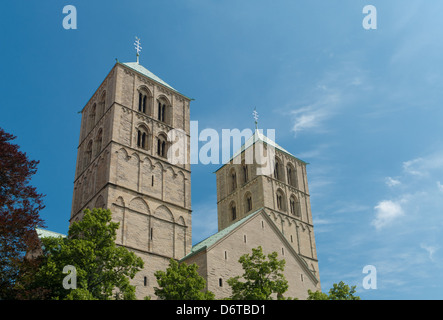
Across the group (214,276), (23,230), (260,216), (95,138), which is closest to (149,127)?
(95,138)

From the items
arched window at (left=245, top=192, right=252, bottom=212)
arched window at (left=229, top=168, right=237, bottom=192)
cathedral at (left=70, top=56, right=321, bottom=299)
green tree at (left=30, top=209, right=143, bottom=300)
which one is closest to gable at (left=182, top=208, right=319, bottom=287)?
cathedral at (left=70, top=56, right=321, bottom=299)

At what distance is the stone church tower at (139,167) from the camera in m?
35.3

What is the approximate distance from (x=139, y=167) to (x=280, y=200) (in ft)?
74.5

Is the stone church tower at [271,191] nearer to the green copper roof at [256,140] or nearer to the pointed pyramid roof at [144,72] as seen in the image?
the green copper roof at [256,140]

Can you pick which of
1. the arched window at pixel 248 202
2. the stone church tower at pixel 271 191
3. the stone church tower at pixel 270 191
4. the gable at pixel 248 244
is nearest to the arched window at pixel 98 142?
the stone church tower at pixel 270 191

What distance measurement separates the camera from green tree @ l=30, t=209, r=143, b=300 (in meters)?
22.7

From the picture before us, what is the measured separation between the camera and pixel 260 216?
35.6m

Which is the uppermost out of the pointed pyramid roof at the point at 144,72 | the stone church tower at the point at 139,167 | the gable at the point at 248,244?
the pointed pyramid roof at the point at 144,72

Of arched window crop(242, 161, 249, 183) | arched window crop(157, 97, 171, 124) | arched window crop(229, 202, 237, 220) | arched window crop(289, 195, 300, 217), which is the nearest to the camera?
arched window crop(157, 97, 171, 124)

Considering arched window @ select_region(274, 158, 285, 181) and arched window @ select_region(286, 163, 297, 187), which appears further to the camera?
arched window @ select_region(286, 163, 297, 187)

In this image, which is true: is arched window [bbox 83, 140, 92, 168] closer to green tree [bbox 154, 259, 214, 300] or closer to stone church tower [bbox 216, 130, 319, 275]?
stone church tower [bbox 216, 130, 319, 275]

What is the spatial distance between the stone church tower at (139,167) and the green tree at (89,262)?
357 inches

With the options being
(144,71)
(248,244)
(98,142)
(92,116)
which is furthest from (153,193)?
(144,71)
